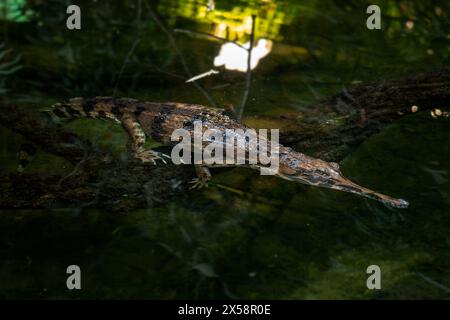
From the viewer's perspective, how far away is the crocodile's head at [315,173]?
4.79 metres

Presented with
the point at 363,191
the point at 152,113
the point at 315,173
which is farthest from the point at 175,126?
the point at 363,191

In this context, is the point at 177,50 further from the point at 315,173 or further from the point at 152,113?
the point at 315,173

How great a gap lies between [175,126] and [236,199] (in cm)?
118

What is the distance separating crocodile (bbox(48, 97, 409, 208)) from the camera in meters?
4.88

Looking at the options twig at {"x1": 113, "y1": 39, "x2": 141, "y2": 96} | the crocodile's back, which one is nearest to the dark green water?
twig at {"x1": 113, "y1": 39, "x2": 141, "y2": 96}

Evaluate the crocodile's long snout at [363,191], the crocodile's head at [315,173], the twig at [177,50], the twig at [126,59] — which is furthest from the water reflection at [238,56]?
the crocodile's long snout at [363,191]

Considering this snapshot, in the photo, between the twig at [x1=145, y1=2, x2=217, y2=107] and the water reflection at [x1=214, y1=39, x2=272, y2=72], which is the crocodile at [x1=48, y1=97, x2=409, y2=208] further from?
the water reflection at [x1=214, y1=39, x2=272, y2=72]

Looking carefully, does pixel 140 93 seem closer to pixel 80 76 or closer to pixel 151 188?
pixel 80 76

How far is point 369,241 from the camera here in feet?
14.0

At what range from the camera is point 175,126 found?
547 centimetres

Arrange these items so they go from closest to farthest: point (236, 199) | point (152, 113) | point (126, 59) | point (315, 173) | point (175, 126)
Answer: point (236, 199)
point (315, 173)
point (175, 126)
point (152, 113)
point (126, 59)
